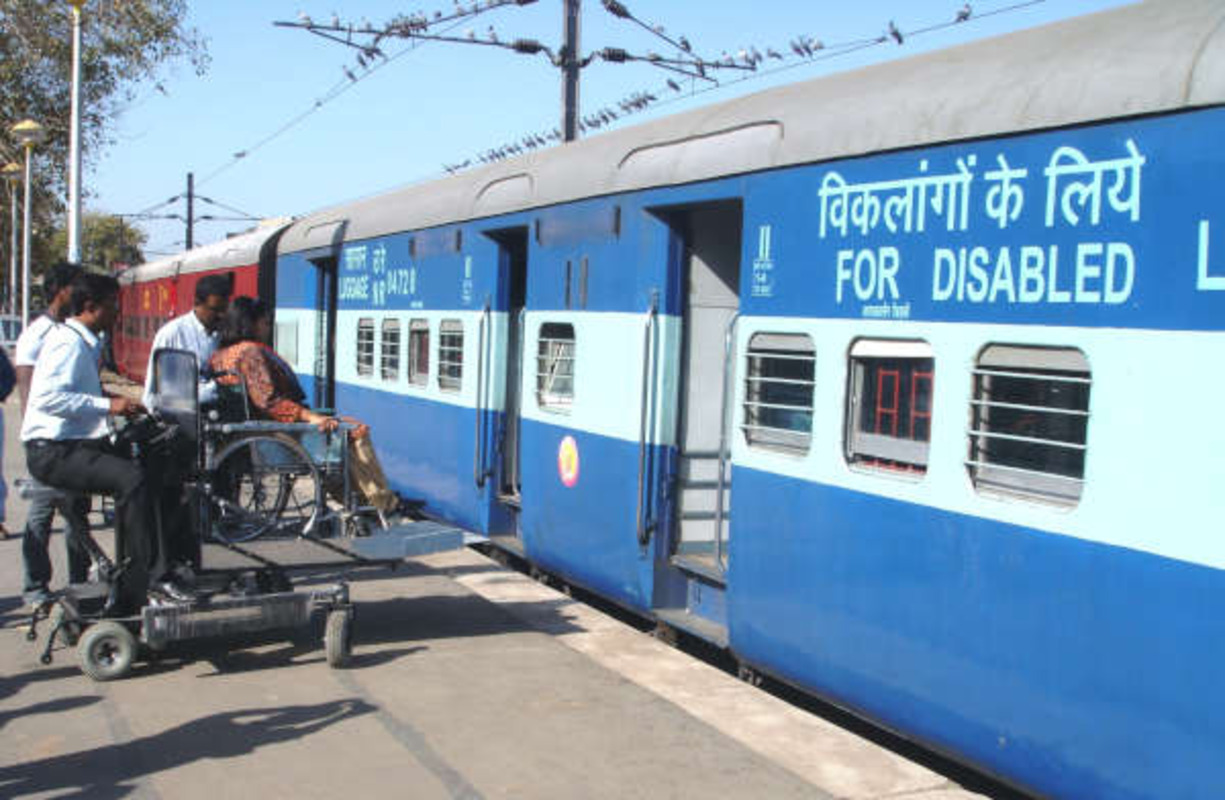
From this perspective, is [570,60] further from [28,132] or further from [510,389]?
[28,132]

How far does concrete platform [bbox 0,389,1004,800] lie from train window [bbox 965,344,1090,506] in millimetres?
1295

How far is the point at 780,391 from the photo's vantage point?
5902 millimetres

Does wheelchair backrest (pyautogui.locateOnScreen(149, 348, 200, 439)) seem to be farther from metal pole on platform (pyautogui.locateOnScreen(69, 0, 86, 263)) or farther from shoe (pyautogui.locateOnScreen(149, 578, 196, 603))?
metal pole on platform (pyautogui.locateOnScreen(69, 0, 86, 263))

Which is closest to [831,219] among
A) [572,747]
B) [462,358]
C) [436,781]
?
[572,747]

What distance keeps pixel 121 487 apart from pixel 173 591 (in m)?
0.59

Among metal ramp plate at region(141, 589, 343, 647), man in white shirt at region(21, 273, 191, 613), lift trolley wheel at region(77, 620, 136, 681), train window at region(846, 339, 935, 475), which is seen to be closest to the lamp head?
man in white shirt at region(21, 273, 191, 613)

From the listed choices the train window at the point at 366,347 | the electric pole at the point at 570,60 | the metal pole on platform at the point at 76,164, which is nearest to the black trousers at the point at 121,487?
the train window at the point at 366,347

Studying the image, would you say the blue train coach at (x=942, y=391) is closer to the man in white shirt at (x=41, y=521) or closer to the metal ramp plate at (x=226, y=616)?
the metal ramp plate at (x=226, y=616)

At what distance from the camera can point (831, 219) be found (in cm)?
545

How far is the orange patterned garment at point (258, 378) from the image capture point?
6.81m

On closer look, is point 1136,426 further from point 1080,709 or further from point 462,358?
point 462,358

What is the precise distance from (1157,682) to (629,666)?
10.7 feet

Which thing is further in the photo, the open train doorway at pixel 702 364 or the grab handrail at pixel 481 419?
the grab handrail at pixel 481 419

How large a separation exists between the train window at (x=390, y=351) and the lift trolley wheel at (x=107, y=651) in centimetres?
594
